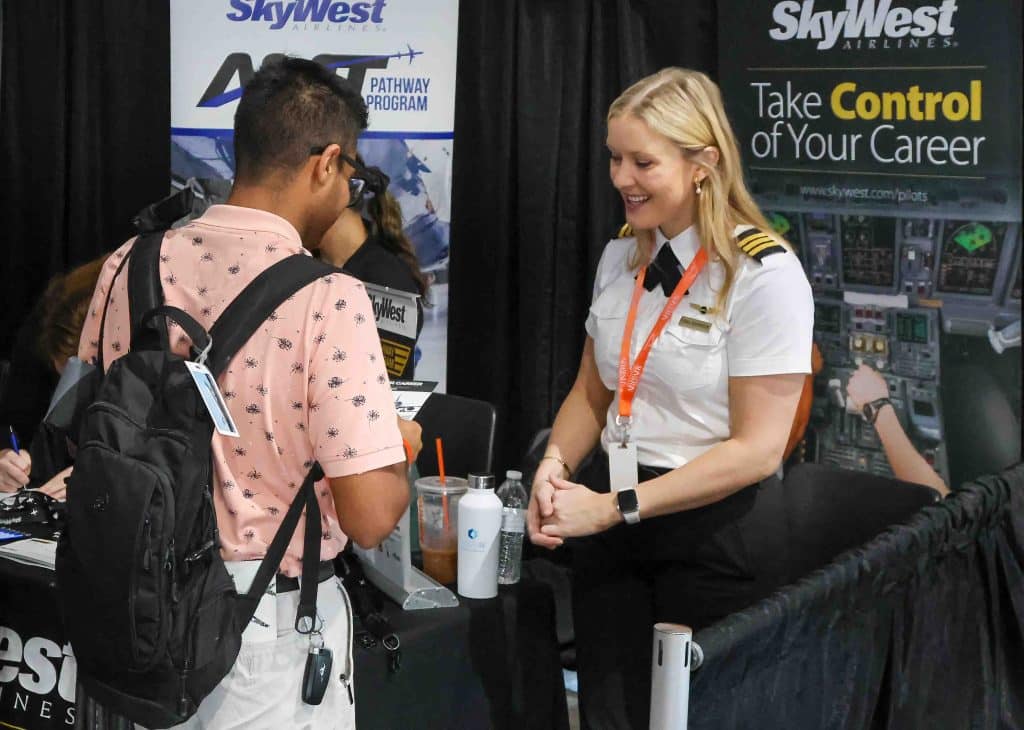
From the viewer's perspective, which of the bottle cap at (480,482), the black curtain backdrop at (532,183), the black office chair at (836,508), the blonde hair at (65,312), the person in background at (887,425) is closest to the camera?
the bottle cap at (480,482)

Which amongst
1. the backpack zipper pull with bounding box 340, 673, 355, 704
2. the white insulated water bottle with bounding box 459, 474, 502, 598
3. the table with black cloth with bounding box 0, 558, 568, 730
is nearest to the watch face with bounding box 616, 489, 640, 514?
the white insulated water bottle with bounding box 459, 474, 502, 598

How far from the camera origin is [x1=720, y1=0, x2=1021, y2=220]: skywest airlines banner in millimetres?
3252

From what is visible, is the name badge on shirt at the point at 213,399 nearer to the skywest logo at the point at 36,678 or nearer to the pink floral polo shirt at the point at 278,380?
the pink floral polo shirt at the point at 278,380

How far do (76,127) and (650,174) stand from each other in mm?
3283

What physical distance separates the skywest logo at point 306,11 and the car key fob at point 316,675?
296 centimetres

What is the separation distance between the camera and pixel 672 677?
1.25 m

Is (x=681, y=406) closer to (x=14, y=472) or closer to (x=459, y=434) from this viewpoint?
(x=459, y=434)

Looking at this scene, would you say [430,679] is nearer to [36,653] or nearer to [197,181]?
[36,653]

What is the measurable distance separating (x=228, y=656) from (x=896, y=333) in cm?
254

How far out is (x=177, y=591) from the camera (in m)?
1.45

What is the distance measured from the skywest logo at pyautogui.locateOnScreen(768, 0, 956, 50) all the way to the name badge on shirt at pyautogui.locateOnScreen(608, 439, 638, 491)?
75.7 inches

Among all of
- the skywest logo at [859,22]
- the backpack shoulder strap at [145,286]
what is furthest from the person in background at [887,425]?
the backpack shoulder strap at [145,286]

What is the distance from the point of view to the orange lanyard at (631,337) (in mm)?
2012

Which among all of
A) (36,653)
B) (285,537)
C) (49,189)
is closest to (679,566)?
(285,537)
